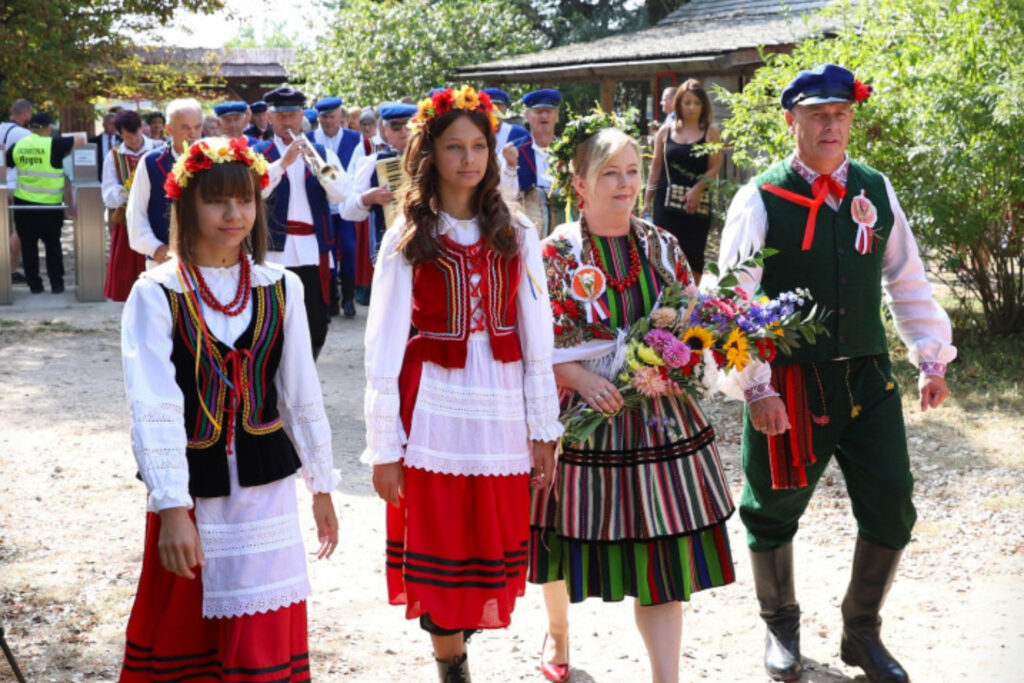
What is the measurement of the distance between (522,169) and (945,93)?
2896 millimetres

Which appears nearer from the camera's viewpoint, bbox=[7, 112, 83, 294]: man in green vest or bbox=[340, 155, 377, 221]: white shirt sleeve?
bbox=[340, 155, 377, 221]: white shirt sleeve

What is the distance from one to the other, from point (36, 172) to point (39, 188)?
17cm

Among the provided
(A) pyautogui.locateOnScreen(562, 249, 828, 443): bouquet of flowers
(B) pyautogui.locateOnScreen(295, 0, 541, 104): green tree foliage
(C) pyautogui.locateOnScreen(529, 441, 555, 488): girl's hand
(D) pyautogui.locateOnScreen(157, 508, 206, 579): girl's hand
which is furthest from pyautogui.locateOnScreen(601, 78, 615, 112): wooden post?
(D) pyautogui.locateOnScreen(157, 508, 206, 579): girl's hand

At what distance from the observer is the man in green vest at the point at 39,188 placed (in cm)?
1355

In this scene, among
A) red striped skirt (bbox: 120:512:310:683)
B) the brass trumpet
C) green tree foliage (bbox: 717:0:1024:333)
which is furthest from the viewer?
green tree foliage (bbox: 717:0:1024:333)

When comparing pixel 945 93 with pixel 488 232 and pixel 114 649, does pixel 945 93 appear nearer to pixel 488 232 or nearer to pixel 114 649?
pixel 488 232

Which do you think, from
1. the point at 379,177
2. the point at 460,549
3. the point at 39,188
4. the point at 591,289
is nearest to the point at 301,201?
the point at 379,177

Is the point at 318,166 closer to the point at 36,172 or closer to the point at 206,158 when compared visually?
the point at 206,158

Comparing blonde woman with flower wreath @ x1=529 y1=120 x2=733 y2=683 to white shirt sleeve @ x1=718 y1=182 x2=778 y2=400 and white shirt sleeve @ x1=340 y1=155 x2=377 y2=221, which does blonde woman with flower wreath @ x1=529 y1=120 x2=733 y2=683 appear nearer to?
white shirt sleeve @ x1=718 y1=182 x2=778 y2=400

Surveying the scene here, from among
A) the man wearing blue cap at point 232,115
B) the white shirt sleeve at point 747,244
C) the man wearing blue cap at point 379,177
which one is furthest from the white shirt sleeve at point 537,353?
the man wearing blue cap at point 232,115

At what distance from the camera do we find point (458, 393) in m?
3.76

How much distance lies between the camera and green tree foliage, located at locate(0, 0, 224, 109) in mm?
17297

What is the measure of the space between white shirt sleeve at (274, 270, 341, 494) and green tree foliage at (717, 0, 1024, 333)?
20.5 ft

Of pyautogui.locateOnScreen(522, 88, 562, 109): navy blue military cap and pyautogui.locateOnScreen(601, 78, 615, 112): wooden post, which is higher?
pyautogui.locateOnScreen(601, 78, 615, 112): wooden post
